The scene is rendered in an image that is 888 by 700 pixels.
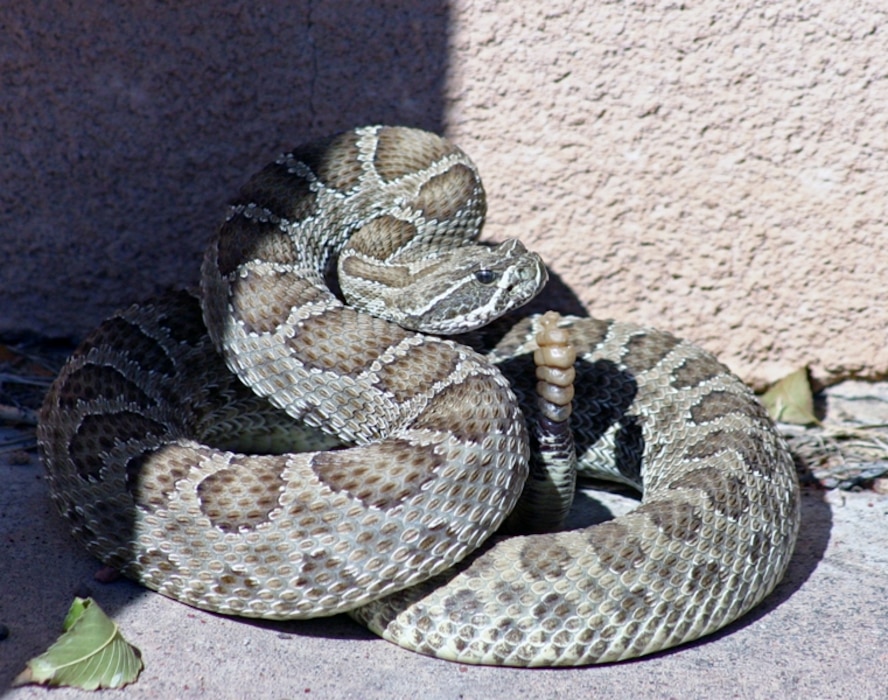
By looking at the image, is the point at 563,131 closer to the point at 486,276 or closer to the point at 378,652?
the point at 486,276

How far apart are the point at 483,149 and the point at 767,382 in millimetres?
2179

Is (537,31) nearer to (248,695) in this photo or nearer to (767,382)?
(767,382)

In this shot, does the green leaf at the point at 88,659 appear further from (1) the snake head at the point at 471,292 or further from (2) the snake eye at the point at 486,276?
(2) the snake eye at the point at 486,276

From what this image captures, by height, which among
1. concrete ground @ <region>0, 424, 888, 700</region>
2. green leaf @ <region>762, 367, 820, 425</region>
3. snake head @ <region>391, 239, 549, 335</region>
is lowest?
concrete ground @ <region>0, 424, 888, 700</region>

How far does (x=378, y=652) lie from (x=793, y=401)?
3063 millimetres

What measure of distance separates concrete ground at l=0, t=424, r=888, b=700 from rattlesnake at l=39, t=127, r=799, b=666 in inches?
3.8

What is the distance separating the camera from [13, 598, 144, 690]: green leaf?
3.61m

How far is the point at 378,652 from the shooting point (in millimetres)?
4062

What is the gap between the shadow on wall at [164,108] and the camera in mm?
5516

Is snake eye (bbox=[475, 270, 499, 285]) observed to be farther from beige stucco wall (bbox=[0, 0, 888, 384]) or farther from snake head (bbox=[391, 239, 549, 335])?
beige stucco wall (bbox=[0, 0, 888, 384])

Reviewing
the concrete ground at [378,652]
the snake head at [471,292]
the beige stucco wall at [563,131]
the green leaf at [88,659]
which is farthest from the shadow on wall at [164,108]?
the green leaf at [88,659]

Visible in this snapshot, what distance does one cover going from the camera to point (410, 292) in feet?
16.3

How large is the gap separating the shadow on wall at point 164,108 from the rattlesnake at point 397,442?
371 millimetres

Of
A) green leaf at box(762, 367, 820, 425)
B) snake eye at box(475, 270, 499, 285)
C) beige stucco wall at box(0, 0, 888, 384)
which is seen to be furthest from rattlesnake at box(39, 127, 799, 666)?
green leaf at box(762, 367, 820, 425)
